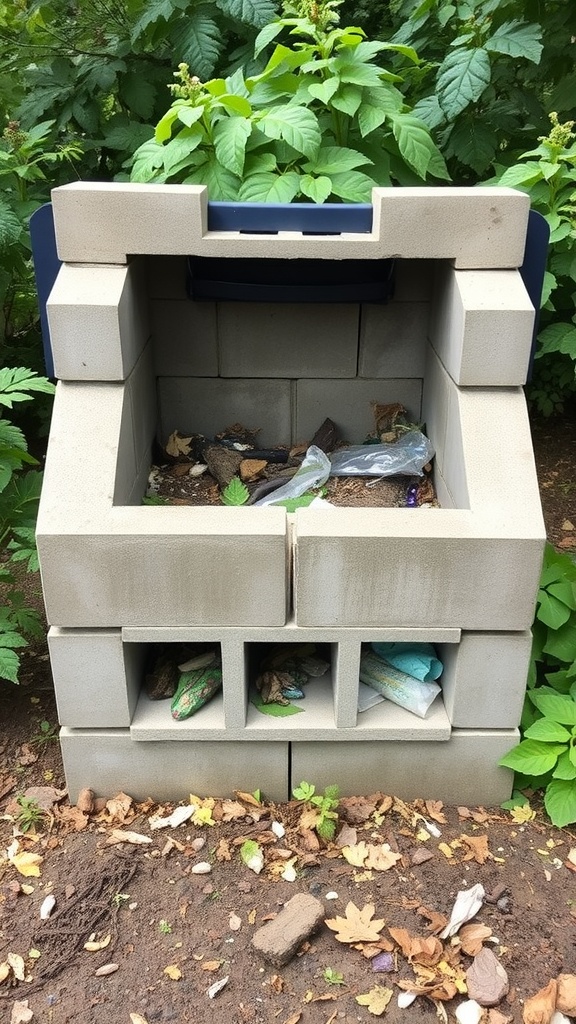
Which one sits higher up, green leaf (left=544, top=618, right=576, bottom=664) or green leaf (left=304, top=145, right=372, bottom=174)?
green leaf (left=304, top=145, right=372, bottom=174)

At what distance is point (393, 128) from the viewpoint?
248cm

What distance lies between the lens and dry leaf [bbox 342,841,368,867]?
214 cm

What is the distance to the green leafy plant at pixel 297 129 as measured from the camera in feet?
7.66

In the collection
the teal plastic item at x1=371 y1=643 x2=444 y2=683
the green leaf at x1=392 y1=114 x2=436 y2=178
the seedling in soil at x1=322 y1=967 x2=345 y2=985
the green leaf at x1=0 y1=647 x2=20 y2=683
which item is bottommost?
the seedling in soil at x1=322 y1=967 x2=345 y2=985

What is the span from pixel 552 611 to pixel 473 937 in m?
0.99

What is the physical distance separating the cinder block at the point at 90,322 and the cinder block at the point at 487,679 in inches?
47.8

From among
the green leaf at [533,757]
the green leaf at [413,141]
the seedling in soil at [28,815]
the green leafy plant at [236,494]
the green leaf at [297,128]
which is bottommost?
the seedling in soil at [28,815]

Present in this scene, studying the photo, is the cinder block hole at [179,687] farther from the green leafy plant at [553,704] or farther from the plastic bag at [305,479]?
the green leafy plant at [553,704]

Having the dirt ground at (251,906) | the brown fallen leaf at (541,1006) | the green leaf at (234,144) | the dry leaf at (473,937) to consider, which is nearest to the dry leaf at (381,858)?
the dirt ground at (251,906)

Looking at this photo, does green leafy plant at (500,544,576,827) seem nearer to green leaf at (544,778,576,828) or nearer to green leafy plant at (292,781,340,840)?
green leaf at (544,778,576,828)

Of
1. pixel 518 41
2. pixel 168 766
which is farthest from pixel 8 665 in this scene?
pixel 518 41

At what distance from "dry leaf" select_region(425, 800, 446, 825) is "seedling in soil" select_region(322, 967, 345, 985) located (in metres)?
0.57

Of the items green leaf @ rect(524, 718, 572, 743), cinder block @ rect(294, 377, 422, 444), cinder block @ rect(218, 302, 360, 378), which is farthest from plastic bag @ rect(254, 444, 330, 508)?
green leaf @ rect(524, 718, 572, 743)

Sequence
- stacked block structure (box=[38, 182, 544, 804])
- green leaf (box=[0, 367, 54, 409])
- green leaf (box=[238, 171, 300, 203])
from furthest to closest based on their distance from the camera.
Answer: green leaf (box=[238, 171, 300, 203]) → green leaf (box=[0, 367, 54, 409]) → stacked block structure (box=[38, 182, 544, 804])
